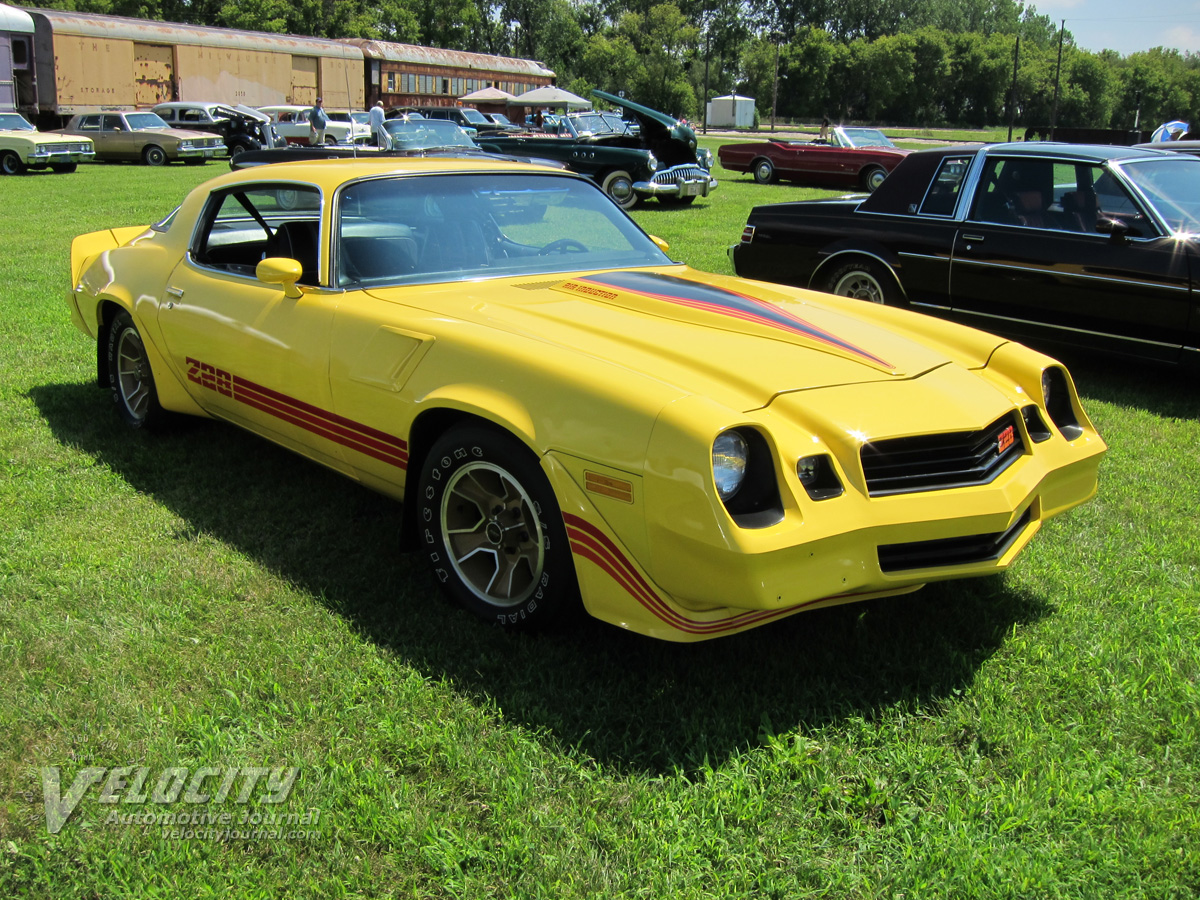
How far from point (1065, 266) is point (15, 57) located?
30587 millimetres

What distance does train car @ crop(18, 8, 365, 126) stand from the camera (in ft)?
93.4

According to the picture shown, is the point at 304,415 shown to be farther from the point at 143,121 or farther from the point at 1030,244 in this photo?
the point at 143,121

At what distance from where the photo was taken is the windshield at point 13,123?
2223 centimetres

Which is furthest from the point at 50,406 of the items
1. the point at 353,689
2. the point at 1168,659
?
the point at 1168,659

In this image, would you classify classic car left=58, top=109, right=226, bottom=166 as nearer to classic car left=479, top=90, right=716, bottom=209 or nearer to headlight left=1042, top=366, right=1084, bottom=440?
classic car left=479, top=90, right=716, bottom=209

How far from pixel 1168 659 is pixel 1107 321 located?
11.2 ft

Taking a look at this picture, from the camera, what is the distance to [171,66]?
108 ft

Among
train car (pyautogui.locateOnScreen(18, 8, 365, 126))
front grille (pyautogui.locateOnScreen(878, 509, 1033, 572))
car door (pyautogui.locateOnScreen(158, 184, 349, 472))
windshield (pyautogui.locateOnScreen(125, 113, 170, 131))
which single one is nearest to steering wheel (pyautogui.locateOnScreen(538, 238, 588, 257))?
car door (pyautogui.locateOnScreen(158, 184, 349, 472))

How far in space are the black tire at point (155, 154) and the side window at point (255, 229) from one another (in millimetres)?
23265

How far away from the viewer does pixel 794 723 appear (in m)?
2.60

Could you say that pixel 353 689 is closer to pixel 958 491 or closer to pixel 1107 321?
pixel 958 491

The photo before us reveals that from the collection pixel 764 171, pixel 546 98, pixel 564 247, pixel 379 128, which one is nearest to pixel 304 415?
pixel 564 247

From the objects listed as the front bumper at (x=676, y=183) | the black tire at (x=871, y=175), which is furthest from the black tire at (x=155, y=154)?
the black tire at (x=871, y=175)

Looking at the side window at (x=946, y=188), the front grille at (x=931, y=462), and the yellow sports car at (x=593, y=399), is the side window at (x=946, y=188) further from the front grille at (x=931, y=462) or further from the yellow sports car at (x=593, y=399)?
the front grille at (x=931, y=462)
